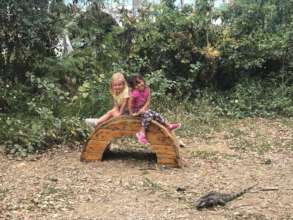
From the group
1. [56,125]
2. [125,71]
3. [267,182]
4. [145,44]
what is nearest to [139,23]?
[145,44]

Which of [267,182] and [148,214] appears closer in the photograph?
[148,214]

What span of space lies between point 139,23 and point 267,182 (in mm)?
5448

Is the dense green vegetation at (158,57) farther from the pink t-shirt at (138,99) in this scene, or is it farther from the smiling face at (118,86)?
the pink t-shirt at (138,99)

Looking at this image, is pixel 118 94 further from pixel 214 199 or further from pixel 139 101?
→ pixel 214 199

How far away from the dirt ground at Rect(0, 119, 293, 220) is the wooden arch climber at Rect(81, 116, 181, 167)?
0.13 metres

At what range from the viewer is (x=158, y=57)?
35.3 feet

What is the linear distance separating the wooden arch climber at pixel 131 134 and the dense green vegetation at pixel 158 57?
1496 millimetres

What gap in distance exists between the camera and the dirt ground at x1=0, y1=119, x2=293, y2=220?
5137mm

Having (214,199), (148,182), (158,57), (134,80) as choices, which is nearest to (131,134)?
(134,80)

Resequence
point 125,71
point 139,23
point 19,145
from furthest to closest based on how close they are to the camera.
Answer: point 139,23 → point 125,71 → point 19,145

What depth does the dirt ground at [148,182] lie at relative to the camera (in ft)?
16.9

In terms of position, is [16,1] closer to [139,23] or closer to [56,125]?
[56,125]

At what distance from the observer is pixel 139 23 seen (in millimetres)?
10781

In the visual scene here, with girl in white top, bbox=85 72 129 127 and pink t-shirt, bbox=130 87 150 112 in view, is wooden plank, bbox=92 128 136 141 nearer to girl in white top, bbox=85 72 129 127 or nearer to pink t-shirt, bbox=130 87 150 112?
girl in white top, bbox=85 72 129 127
